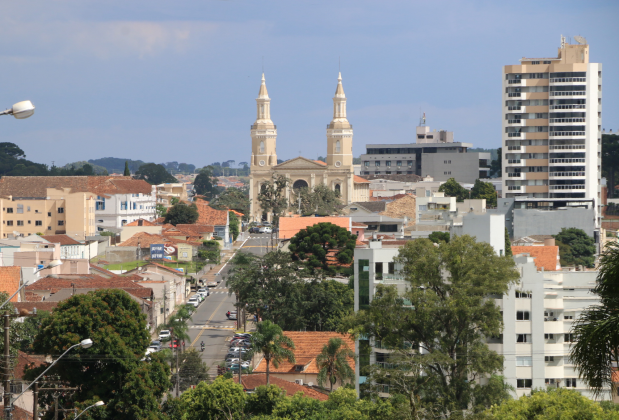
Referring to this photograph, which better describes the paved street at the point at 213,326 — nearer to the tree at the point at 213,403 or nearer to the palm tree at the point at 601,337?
the tree at the point at 213,403

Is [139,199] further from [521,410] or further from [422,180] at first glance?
[521,410]

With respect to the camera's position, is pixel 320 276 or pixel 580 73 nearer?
pixel 320 276

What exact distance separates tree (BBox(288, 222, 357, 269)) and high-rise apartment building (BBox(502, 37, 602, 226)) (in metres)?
31.9

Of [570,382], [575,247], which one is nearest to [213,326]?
[570,382]

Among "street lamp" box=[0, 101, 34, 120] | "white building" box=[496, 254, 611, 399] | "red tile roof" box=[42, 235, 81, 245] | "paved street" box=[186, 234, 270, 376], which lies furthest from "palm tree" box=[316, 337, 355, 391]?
"red tile roof" box=[42, 235, 81, 245]

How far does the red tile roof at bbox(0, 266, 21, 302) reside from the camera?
193ft

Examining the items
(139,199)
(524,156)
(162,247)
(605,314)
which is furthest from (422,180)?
(605,314)

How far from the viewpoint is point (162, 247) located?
9312 centimetres

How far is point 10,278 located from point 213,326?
44.9 feet

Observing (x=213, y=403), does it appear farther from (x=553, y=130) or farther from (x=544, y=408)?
(x=553, y=130)

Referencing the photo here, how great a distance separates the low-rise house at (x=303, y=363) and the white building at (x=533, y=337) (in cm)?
1006

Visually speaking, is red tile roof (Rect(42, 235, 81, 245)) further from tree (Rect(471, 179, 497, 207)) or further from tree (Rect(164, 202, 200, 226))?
tree (Rect(471, 179, 497, 207))

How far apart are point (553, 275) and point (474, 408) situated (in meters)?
13.7

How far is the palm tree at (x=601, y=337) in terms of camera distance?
13.7 metres
